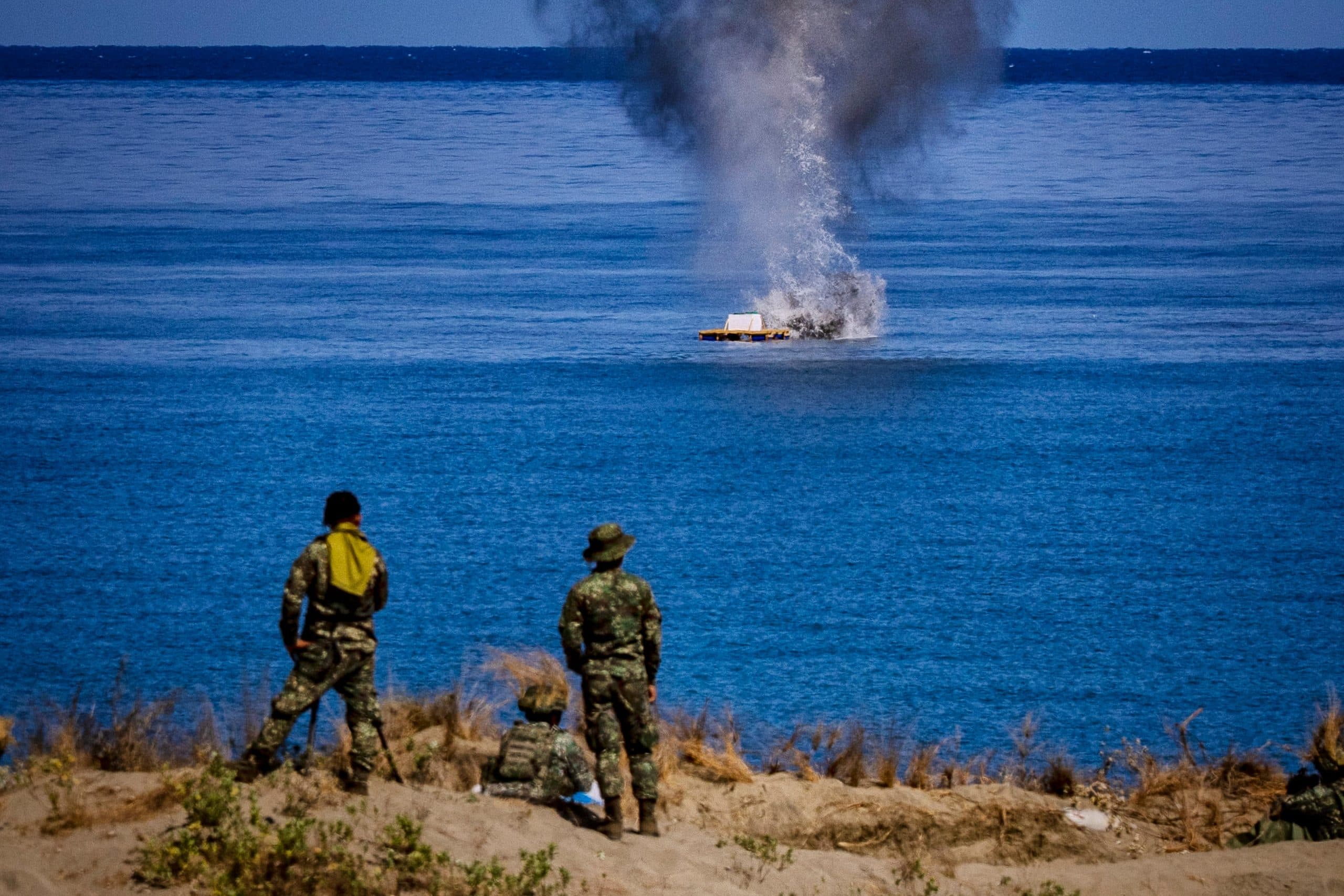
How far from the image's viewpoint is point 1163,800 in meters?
12.7

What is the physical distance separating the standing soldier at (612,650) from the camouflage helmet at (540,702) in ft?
2.21

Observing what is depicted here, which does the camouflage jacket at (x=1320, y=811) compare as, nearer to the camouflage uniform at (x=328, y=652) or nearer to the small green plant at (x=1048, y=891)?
the small green plant at (x=1048, y=891)

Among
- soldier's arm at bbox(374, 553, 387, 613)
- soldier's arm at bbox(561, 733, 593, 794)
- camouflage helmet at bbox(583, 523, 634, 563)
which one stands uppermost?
camouflage helmet at bbox(583, 523, 634, 563)

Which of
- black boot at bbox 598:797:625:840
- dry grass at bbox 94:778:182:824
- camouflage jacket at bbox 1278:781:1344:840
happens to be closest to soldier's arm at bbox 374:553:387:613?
dry grass at bbox 94:778:182:824

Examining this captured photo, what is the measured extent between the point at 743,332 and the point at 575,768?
28.5m

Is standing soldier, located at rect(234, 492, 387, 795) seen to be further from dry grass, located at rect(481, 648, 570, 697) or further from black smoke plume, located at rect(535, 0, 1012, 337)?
black smoke plume, located at rect(535, 0, 1012, 337)

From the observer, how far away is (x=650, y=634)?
33.5 ft

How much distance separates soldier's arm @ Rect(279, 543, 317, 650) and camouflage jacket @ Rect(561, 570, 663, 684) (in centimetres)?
146

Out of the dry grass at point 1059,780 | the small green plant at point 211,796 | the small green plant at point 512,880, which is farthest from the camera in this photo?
the dry grass at point 1059,780

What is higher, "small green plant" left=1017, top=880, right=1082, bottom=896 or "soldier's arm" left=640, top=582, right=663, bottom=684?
"soldier's arm" left=640, top=582, right=663, bottom=684

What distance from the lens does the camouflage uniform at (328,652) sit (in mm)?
9828

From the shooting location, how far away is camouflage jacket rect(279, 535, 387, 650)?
9.80 meters

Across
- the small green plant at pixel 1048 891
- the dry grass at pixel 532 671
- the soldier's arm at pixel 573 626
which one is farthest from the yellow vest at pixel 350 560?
the small green plant at pixel 1048 891

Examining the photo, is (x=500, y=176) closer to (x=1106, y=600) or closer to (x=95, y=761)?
(x=1106, y=600)
